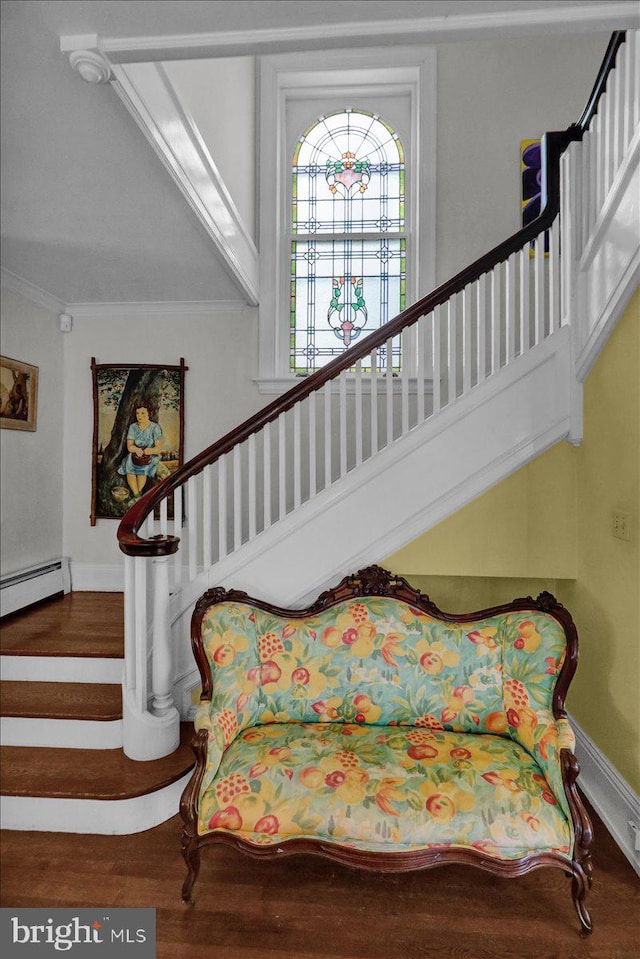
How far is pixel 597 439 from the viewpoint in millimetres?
2516

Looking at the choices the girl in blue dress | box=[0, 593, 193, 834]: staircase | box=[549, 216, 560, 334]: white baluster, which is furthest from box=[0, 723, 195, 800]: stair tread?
box=[549, 216, 560, 334]: white baluster

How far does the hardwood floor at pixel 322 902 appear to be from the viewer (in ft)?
5.65

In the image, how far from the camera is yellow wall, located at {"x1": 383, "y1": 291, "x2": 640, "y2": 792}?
7.24 ft

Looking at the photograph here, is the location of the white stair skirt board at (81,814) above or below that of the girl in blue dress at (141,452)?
below

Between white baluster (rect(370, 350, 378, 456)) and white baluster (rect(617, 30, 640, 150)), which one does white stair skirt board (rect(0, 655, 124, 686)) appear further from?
white baluster (rect(617, 30, 640, 150))

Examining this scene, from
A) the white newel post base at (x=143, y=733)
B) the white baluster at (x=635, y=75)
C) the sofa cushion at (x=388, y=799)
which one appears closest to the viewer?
the sofa cushion at (x=388, y=799)

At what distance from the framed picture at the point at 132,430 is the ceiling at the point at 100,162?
0.60m

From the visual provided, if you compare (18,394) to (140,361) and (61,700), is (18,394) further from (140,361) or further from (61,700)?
(61,700)

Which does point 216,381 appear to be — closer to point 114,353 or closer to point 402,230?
point 114,353

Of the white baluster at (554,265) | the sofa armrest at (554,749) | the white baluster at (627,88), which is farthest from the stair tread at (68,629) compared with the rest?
the white baluster at (627,88)

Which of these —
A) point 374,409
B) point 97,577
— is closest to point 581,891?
point 374,409

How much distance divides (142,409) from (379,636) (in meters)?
2.87

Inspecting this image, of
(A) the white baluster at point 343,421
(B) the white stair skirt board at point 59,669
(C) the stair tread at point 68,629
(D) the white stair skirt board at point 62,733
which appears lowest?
(D) the white stair skirt board at point 62,733

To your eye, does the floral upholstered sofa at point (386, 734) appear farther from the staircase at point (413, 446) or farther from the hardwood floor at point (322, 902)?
the staircase at point (413, 446)
